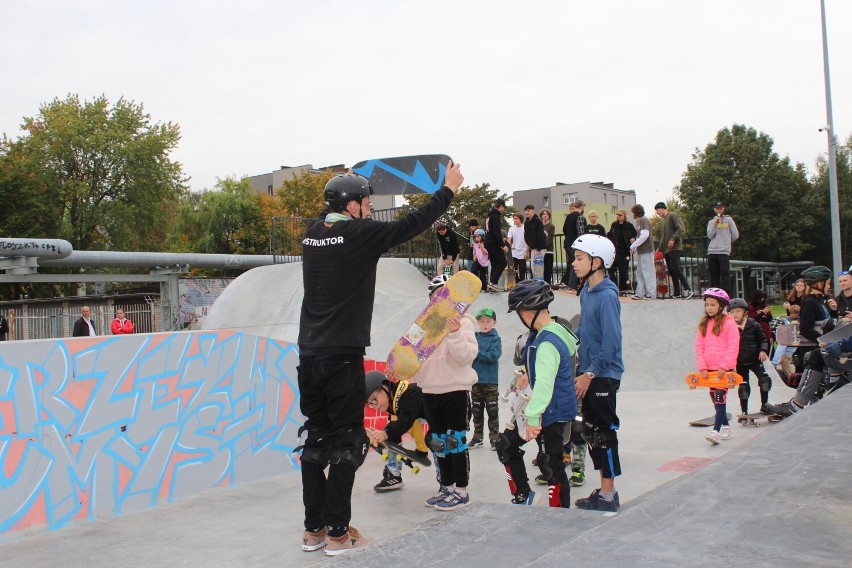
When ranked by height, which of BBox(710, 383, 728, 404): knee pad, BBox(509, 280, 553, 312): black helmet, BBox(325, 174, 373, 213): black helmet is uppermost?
BBox(325, 174, 373, 213): black helmet

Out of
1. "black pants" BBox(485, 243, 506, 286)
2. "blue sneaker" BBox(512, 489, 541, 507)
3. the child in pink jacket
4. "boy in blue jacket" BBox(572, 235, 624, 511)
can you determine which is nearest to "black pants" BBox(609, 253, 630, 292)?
"black pants" BBox(485, 243, 506, 286)

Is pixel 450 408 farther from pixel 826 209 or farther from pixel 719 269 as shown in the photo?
pixel 826 209

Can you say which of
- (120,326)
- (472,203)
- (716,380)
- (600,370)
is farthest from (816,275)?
(472,203)

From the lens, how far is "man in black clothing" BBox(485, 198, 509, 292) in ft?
49.3

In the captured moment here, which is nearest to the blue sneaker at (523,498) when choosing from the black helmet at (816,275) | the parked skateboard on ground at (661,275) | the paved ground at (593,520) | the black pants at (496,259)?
→ the paved ground at (593,520)

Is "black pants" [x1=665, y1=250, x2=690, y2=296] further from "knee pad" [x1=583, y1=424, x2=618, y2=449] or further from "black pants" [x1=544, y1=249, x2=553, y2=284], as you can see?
"knee pad" [x1=583, y1=424, x2=618, y2=449]

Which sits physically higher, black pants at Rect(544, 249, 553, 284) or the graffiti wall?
black pants at Rect(544, 249, 553, 284)

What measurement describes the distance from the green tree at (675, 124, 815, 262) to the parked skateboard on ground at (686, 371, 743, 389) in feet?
132

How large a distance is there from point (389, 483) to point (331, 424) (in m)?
1.90

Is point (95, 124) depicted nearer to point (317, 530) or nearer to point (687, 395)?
point (687, 395)

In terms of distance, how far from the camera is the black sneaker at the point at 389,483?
5.94 meters

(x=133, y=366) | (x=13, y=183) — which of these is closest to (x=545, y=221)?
(x=133, y=366)

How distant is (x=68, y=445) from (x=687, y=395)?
8.87 meters

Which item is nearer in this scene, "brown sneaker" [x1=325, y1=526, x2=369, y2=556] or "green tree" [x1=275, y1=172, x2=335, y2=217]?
"brown sneaker" [x1=325, y1=526, x2=369, y2=556]
